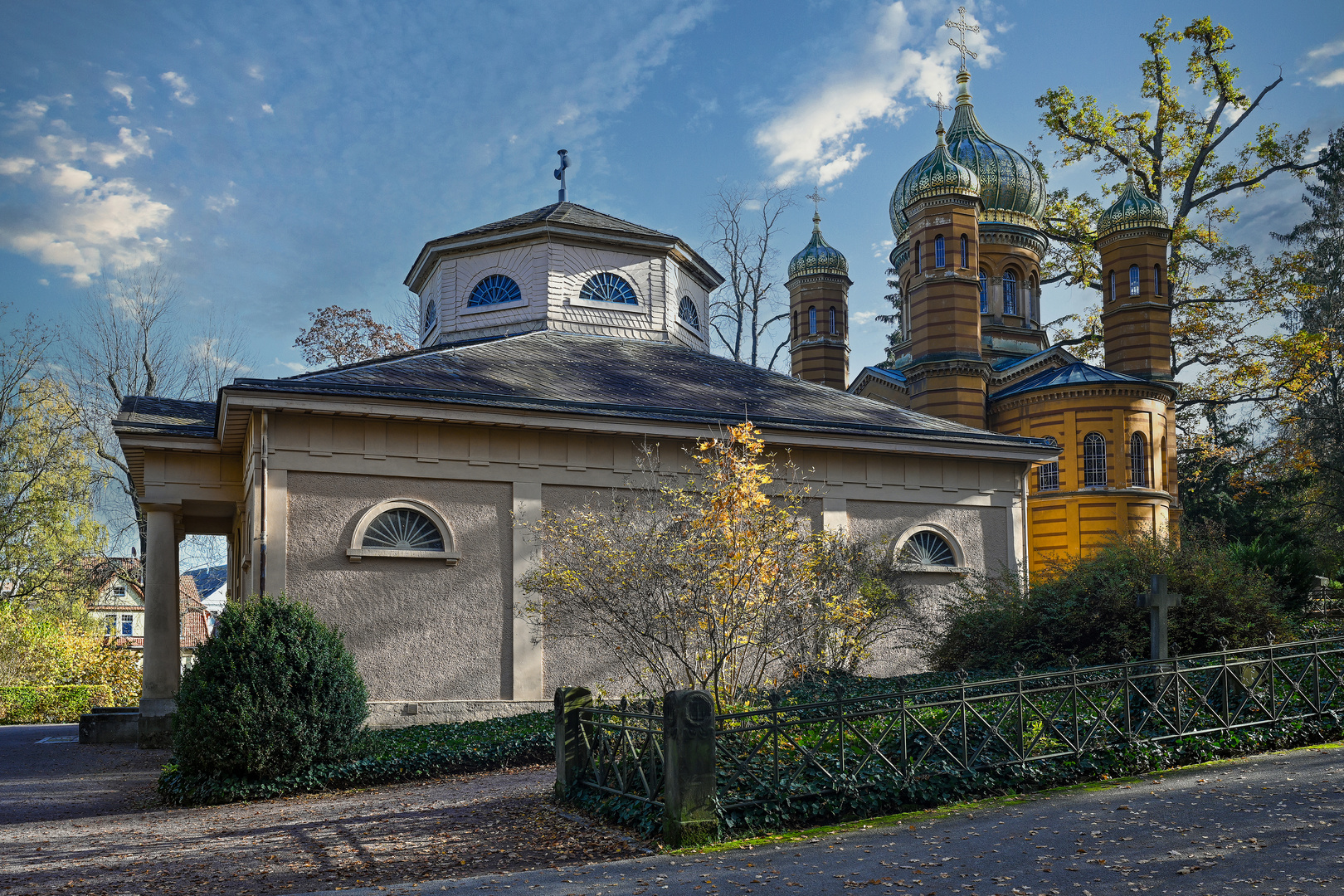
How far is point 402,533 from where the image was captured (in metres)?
14.1

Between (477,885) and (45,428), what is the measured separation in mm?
29968

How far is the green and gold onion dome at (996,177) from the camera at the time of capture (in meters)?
33.5

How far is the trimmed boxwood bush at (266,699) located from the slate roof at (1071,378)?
22641 mm

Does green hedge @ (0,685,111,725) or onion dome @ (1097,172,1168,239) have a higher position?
onion dome @ (1097,172,1168,239)

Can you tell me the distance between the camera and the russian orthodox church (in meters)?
28.1

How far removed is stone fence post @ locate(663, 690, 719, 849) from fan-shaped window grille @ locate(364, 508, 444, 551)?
7.10m

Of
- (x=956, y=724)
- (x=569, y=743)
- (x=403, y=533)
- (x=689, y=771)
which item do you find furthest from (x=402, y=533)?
(x=956, y=724)

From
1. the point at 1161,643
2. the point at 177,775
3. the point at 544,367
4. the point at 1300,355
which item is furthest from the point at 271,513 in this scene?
the point at 1300,355

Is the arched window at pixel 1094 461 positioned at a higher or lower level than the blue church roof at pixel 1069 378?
lower

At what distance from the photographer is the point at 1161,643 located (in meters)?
11.0

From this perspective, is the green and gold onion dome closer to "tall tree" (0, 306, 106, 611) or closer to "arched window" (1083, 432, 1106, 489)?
"arched window" (1083, 432, 1106, 489)

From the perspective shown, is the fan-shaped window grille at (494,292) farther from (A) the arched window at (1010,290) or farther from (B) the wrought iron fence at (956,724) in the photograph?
(A) the arched window at (1010,290)

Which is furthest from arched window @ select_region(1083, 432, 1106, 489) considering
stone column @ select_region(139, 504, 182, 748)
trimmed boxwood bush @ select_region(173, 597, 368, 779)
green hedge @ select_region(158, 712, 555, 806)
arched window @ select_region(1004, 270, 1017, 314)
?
stone column @ select_region(139, 504, 182, 748)

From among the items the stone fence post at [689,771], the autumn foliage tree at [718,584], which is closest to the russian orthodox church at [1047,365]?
the autumn foliage tree at [718,584]
